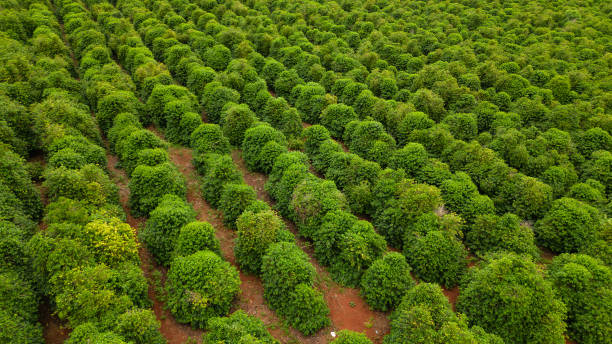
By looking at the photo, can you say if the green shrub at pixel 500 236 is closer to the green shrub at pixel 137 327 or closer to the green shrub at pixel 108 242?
the green shrub at pixel 137 327

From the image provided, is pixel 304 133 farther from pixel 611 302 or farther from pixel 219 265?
pixel 611 302

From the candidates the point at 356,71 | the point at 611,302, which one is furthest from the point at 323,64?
the point at 611,302

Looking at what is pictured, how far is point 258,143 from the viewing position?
24938mm

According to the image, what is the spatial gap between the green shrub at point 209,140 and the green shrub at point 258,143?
1596mm

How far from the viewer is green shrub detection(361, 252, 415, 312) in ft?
55.9

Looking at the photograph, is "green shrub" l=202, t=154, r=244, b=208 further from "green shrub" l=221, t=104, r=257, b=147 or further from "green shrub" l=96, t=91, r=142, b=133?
"green shrub" l=96, t=91, r=142, b=133

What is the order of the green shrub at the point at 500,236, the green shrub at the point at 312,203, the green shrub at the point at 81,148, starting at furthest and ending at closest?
the green shrub at the point at 81,148 < the green shrub at the point at 312,203 < the green shrub at the point at 500,236

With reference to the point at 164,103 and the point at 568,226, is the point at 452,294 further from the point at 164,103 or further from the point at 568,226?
the point at 164,103

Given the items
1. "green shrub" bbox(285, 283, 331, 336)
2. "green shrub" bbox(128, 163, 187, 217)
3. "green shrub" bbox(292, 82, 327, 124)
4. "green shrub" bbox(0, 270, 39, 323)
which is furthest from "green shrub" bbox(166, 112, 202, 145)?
"green shrub" bbox(285, 283, 331, 336)

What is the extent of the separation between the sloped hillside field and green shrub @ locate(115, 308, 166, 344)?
0.28 feet

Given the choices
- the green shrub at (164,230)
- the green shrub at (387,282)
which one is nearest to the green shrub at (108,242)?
the green shrub at (164,230)

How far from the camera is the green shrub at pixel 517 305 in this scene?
1477 cm

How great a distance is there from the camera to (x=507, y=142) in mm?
25656

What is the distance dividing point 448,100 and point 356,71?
981cm
